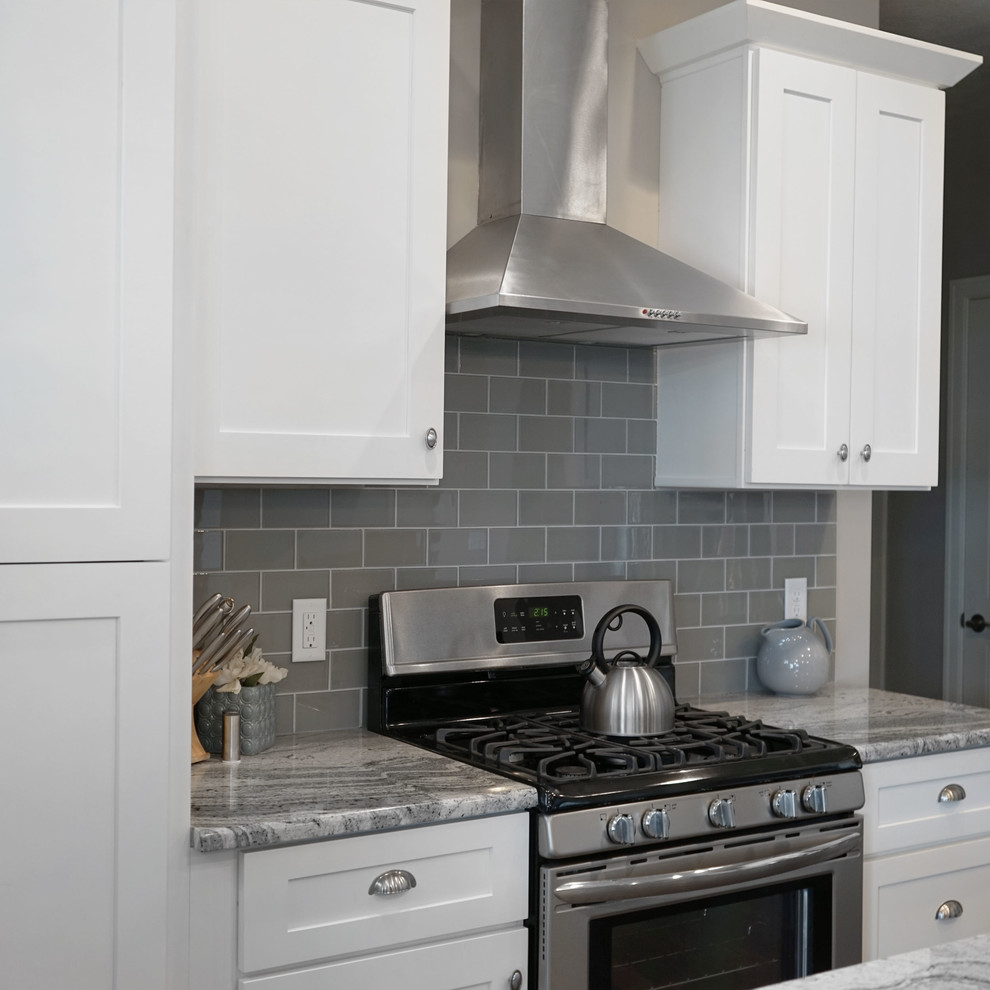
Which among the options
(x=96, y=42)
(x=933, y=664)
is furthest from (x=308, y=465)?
(x=933, y=664)

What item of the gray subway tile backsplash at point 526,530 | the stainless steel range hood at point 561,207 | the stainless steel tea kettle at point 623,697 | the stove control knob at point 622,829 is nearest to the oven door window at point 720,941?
the stove control knob at point 622,829

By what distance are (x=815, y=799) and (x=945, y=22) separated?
8.43 ft

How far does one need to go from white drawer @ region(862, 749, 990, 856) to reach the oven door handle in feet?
0.47

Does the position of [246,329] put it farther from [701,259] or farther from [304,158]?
[701,259]

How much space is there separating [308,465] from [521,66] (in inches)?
39.9

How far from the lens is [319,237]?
2186 mm

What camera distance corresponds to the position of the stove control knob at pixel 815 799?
7.68 feet

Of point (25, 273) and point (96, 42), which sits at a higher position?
point (96, 42)

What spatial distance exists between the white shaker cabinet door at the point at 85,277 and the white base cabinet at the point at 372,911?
557mm

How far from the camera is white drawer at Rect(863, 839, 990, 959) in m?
2.54

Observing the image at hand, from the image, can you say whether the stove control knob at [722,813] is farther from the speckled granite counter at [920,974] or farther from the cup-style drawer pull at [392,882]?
the speckled granite counter at [920,974]

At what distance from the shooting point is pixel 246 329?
2.12m

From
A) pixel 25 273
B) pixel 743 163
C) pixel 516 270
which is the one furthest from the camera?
pixel 743 163

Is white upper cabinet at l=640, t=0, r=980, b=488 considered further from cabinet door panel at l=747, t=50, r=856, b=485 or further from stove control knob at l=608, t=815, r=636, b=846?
stove control knob at l=608, t=815, r=636, b=846
